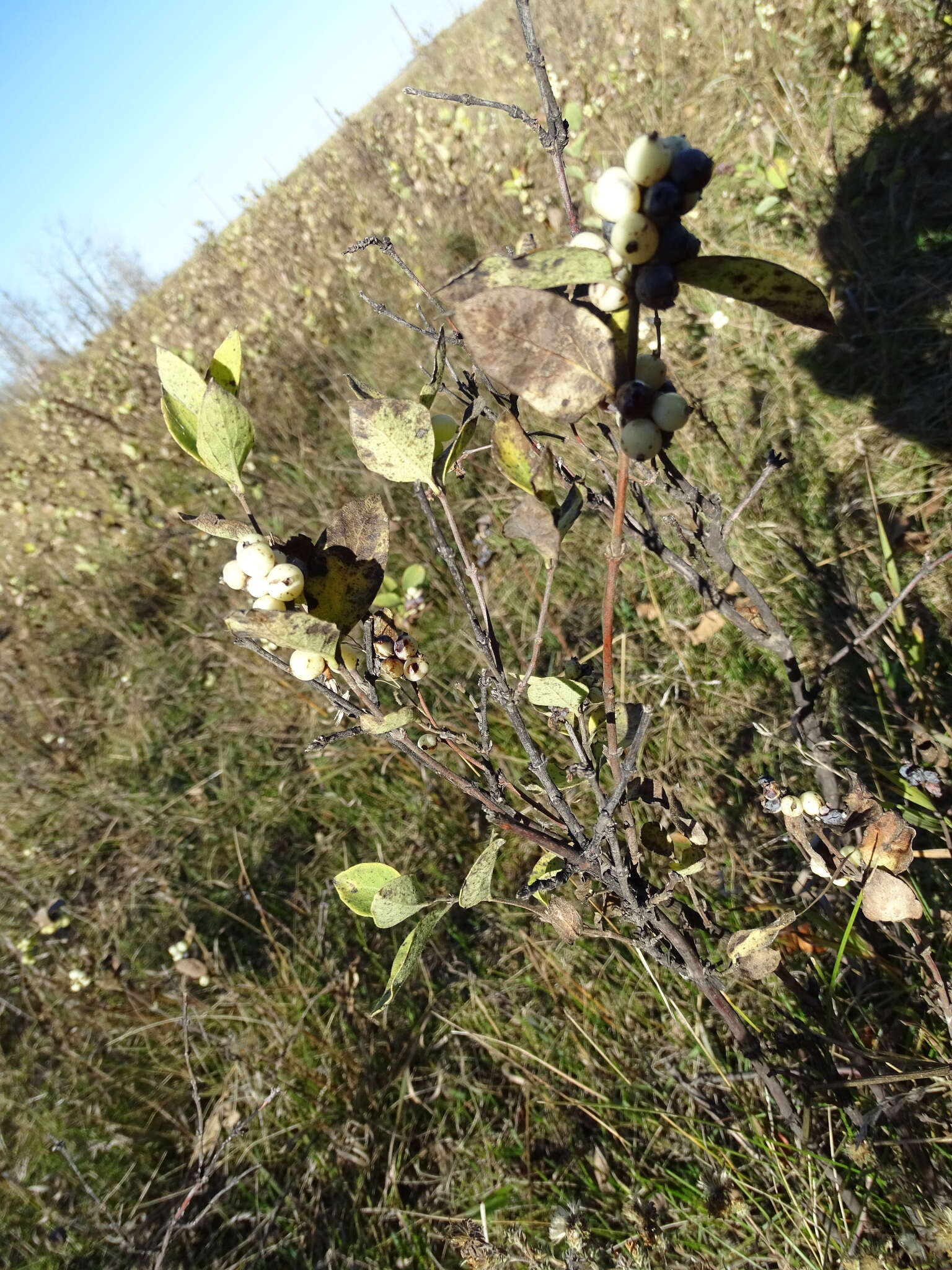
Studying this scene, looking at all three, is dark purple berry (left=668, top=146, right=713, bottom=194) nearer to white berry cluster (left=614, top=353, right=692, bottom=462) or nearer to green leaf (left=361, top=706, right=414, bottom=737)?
white berry cluster (left=614, top=353, right=692, bottom=462)

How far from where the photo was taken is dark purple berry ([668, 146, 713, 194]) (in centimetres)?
38

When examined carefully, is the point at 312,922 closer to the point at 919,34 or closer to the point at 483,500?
the point at 483,500

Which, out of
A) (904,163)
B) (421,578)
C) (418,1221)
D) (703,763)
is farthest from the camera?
(904,163)

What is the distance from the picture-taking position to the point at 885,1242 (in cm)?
86

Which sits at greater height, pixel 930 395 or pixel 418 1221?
pixel 930 395

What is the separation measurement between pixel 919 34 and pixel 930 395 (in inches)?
53.3

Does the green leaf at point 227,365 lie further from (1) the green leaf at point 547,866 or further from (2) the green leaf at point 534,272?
(1) the green leaf at point 547,866

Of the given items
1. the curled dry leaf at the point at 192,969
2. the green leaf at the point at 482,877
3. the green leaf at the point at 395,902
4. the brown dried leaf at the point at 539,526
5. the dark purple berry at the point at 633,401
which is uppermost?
the dark purple berry at the point at 633,401

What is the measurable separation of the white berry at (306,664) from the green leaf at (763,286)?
357mm

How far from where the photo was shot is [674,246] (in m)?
0.39

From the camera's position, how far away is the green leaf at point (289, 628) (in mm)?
444

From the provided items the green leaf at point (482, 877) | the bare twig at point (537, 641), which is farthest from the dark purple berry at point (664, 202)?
the green leaf at point (482, 877)

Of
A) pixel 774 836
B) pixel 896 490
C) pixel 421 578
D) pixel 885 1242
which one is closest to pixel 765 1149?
pixel 885 1242

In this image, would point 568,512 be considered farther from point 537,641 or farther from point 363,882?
point 363,882
